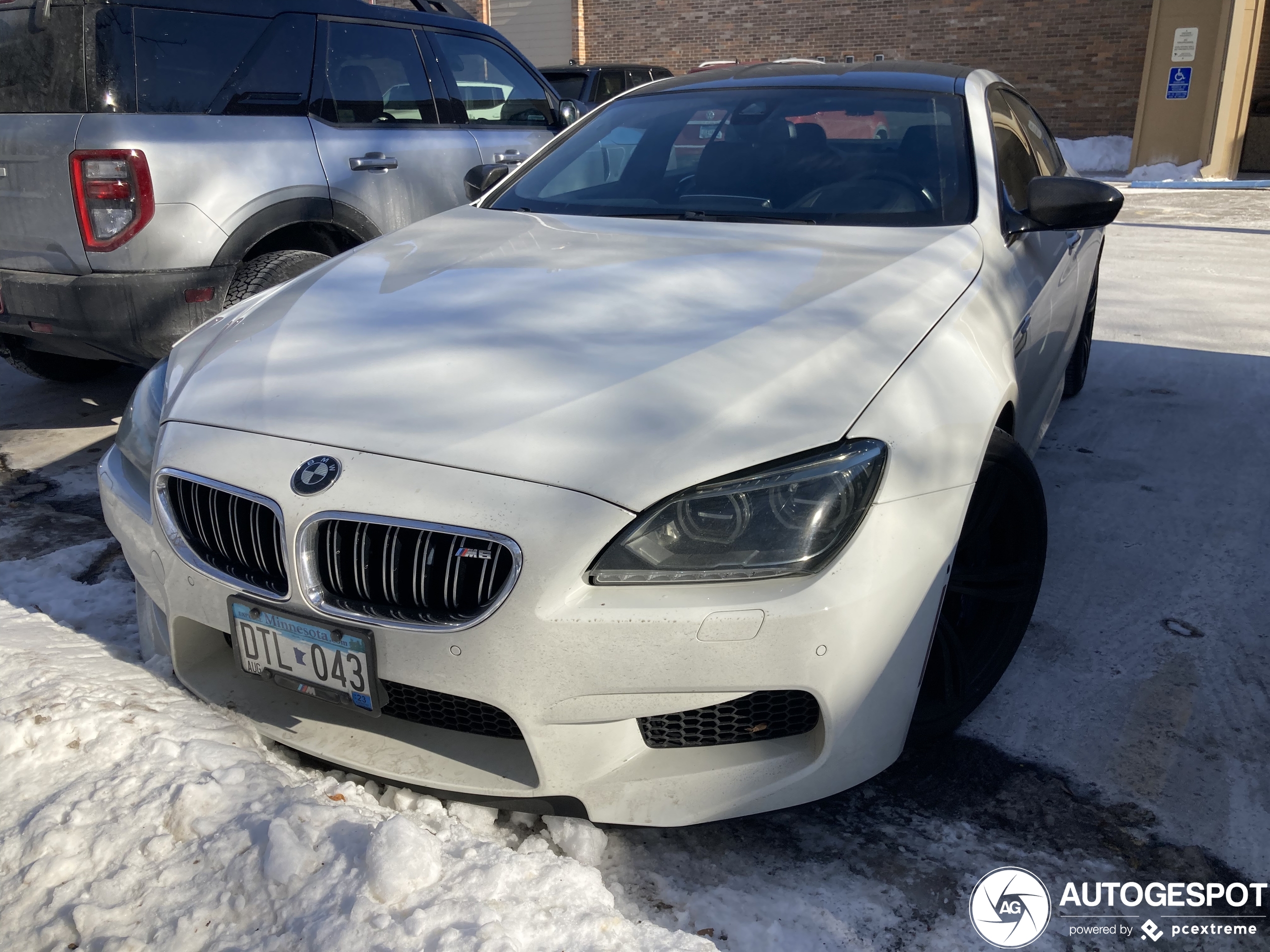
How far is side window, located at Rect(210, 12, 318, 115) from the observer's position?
13.8 feet

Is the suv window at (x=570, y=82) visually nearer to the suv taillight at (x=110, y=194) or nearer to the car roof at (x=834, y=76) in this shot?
the car roof at (x=834, y=76)

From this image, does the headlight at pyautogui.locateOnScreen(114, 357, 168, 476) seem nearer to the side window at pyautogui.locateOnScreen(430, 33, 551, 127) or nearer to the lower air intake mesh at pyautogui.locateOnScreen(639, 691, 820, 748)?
the lower air intake mesh at pyautogui.locateOnScreen(639, 691, 820, 748)

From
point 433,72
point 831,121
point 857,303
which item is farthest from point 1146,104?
point 857,303

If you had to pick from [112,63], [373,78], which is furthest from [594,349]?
[373,78]

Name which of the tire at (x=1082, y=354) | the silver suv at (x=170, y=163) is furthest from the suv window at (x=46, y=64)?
the tire at (x=1082, y=354)

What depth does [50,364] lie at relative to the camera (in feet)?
16.4

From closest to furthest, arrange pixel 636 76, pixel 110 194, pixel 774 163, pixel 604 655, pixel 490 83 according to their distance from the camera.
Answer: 1. pixel 604 655
2. pixel 774 163
3. pixel 110 194
4. pixel 490 83
5. pixel 636 76

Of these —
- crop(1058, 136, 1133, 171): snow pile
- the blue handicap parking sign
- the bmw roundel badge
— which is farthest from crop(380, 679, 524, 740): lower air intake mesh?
crop(1058, 136, 1133, 171): snow pile

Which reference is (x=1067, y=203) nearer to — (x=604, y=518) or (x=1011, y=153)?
(x=1011, y=153)

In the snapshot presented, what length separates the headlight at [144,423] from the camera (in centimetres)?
231

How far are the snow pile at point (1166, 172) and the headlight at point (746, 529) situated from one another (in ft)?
57.5

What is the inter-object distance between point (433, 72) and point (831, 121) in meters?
2.84

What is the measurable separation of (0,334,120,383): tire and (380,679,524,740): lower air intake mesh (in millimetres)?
3367

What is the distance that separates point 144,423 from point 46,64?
2.22 meters
